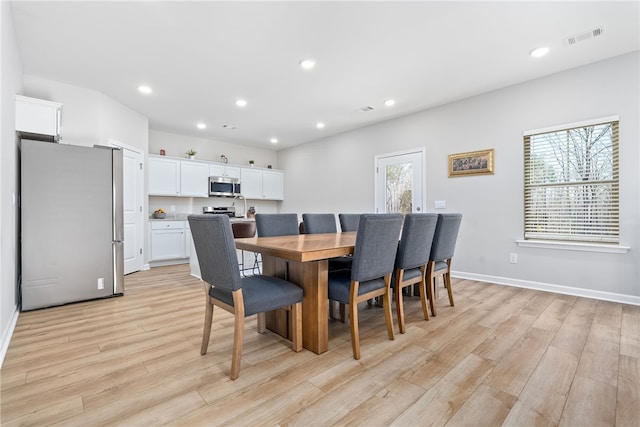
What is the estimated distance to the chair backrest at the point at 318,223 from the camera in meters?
3.42

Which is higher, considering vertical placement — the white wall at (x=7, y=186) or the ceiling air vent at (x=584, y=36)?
the ceiling air vent at (x=584, y=36)

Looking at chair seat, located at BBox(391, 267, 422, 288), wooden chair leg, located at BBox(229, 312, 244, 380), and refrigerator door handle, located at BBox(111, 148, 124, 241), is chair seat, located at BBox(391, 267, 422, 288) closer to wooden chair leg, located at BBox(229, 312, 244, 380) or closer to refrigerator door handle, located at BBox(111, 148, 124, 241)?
wooden chair leg, located at BBox(229, 312, 244, 380)

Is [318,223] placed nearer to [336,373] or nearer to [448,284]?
[448,284]

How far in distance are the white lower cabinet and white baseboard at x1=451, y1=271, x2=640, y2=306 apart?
480cm

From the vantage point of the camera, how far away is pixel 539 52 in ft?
9.74

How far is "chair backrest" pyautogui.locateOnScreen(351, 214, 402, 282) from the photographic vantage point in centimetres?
186

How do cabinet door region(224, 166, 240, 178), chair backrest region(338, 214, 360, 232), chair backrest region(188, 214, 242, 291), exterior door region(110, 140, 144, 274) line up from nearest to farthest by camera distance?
chair backrest region(188, 214, 242, 291), chair backrest region(338, 214, 360, 232), exterior door region(110, 140, 144, 274), cabinet door region(224, 166, 240, 178)

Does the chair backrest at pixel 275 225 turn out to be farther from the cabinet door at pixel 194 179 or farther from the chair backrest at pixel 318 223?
the cabinet door at pixel 194 179

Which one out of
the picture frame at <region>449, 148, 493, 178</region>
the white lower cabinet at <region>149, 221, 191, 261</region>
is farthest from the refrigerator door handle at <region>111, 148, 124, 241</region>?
the picture frame at <region>449, 148, 493, 178</region>

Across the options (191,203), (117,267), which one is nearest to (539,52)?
(117,267)

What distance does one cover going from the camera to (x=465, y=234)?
13.8 ft

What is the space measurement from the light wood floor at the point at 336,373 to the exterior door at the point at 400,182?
2381mm

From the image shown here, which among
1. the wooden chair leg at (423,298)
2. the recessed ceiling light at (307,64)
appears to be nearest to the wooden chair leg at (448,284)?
the wooden chair leg at (423,298)

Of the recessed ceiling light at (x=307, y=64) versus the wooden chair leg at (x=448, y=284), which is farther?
the recessed ceiling light at (x=307, y=64)
